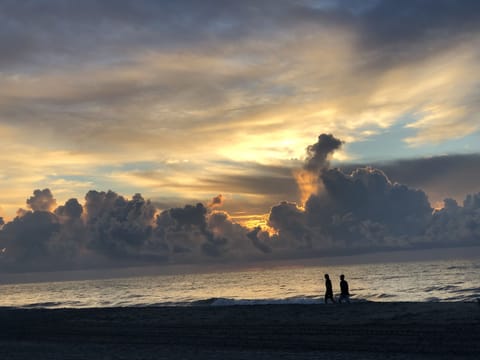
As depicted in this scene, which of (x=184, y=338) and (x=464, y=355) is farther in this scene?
(x=184, y=338)

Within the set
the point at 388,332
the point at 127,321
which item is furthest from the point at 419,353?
the point at 127,321

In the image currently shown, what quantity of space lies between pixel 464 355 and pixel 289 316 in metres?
14.8

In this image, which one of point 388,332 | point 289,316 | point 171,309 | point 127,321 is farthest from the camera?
point 171,309

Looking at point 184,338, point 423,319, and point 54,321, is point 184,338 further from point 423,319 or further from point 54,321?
point 54,321

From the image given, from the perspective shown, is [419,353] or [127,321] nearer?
[419,353]

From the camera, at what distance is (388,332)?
22922 millimetres

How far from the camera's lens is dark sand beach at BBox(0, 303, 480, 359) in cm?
1964

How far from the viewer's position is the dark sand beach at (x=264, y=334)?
19.6 meters

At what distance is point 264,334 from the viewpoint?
80.9 feet

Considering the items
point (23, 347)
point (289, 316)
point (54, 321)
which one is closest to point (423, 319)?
point (289, 316)

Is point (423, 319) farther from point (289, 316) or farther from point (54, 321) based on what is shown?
point (54, 321)

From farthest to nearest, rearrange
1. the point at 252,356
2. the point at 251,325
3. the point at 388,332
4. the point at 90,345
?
1. the point at 251,325
2. the point at 90,345
3. the point at 388,332
4. the point at 252,356

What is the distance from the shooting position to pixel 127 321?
33.8 metres

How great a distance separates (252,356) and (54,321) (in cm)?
2281
